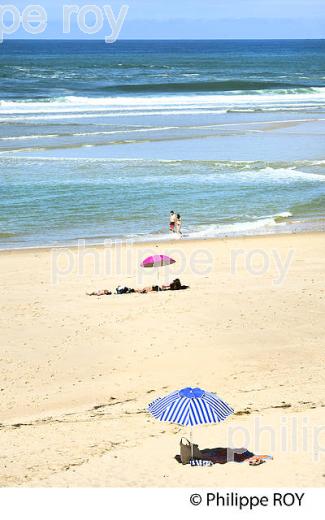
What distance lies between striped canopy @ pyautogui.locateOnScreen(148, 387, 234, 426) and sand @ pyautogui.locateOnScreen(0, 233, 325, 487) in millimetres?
617

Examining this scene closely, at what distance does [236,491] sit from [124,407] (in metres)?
3.06

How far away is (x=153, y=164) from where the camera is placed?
1330 inches

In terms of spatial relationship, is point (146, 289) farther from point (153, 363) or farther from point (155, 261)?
point (153, 363)

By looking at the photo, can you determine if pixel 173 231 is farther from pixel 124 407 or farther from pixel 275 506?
pixel 275 506

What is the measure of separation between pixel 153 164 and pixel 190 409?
23.7 m

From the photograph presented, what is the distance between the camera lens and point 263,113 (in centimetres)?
5488

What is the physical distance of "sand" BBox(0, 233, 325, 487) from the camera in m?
10.9

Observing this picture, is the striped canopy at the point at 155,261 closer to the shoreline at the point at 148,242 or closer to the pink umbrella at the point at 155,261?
the pink umbrella at the point at 155,261

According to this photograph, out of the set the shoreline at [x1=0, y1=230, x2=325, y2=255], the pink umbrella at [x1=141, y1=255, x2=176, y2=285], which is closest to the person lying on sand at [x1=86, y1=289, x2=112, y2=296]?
the pink umbrella at [x1=141, y1=255, x2=176, y2=285]

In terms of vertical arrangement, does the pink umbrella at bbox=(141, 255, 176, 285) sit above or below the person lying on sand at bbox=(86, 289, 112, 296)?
above

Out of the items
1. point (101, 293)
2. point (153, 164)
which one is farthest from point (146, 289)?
point (153, 164)

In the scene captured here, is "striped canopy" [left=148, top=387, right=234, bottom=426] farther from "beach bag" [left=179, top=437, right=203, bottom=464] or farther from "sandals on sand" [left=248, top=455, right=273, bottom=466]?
"sandals on sand" [left=248, top=455, right=273, bottom=466]

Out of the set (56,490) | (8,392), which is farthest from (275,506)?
(8,392)

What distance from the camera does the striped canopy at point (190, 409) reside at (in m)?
10.6
